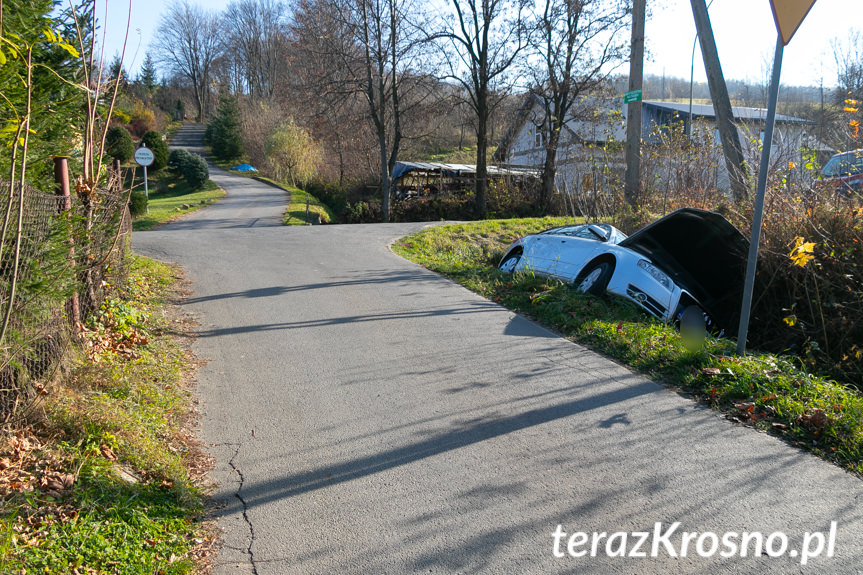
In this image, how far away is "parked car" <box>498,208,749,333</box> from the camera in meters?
8.19

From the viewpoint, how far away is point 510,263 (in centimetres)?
1141

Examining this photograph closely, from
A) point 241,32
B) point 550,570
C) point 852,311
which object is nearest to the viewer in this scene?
point 550,570

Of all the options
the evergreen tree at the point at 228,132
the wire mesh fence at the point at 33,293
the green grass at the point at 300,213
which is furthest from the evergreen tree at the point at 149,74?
the wire mesh fence at the point at 33,293

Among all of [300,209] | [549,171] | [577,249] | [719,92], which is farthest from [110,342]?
[549,171]

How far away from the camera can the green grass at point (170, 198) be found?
2419cm

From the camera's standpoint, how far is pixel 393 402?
5.49m

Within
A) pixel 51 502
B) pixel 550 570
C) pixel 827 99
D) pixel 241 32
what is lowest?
pixel 550 570

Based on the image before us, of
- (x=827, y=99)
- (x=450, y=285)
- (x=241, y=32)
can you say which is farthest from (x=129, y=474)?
(x=241, y=32)

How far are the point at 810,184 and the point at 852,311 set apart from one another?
2353 mm

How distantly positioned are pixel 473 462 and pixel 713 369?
285 centimetres

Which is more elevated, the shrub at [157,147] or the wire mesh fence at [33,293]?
the shrub at [157,147]

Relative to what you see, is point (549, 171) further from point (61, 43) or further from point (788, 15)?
point (61, 43)

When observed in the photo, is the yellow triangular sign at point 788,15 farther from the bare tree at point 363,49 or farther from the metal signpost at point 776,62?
the bare tree at point 363,49

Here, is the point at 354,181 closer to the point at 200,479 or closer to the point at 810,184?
the point at 810,184
